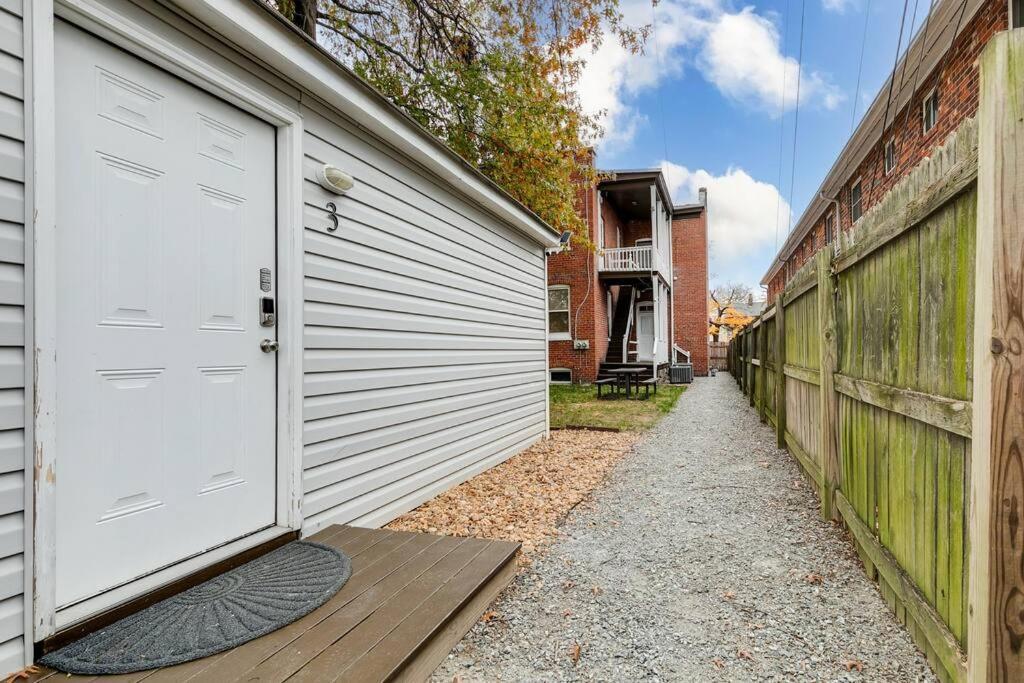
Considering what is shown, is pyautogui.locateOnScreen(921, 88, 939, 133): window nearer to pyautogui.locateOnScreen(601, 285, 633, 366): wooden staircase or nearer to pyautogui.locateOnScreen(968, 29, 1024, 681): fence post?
pyautogui.locateOnScreen(968, 29, 1024, 681): fence post

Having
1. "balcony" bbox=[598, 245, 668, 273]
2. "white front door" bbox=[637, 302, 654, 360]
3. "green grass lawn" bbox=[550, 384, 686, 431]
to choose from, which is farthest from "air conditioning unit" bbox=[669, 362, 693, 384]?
"balcony" bbox=[598, 245, 668, 273]

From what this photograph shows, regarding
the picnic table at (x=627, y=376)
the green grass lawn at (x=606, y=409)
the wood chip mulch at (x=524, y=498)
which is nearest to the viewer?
the wood chip mulch at (x=524, y=498)

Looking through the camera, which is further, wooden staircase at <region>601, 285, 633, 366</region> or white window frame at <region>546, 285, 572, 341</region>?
wooden staircase at <region>601, 285, 633, 366</region>

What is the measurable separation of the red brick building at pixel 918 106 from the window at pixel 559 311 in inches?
242

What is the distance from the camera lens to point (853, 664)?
1.93m

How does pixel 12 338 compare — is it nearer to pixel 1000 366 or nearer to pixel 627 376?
pixel 1000 366

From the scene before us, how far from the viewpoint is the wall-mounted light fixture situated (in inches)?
118

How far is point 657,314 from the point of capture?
14.2 meters

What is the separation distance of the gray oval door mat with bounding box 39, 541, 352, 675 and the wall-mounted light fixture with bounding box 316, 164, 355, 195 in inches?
79.2

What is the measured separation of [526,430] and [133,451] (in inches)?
183

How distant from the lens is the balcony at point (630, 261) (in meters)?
14.2

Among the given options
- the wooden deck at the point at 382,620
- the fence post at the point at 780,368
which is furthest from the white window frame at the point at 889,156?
the wooden deck at the point at 382,620

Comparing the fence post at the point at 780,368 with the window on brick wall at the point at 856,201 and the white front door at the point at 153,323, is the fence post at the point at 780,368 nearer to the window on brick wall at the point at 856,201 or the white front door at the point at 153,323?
the white front door at the point at 153,323

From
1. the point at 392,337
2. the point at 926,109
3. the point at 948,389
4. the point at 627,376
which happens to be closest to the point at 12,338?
the point at 392,337
